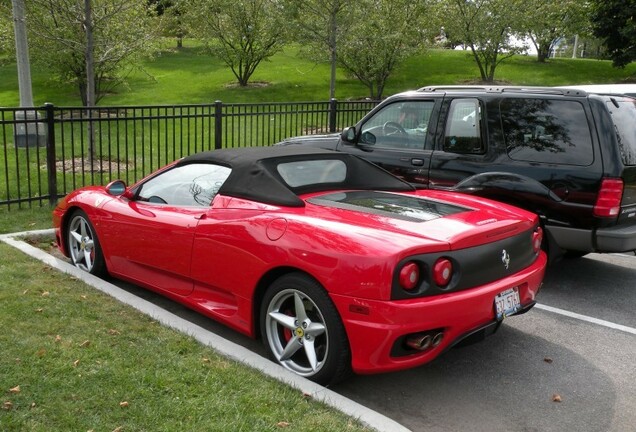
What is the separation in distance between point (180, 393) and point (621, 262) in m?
5.65

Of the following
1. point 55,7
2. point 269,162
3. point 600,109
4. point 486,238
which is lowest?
point 486,238

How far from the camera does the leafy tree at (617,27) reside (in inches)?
1093

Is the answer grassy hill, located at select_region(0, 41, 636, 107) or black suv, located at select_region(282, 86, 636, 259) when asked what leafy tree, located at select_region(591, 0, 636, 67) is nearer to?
grassy hill, located at select_region(0, 41, 636, 107)

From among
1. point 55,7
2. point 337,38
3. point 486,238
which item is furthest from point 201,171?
point 337,38

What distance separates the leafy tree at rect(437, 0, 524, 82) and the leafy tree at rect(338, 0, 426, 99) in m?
4.23

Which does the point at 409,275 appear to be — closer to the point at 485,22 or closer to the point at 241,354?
the point at 241,354

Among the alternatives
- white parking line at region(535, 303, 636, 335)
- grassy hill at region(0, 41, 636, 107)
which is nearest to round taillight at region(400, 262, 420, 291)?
white parking line at region(535, 303, 636, 335)

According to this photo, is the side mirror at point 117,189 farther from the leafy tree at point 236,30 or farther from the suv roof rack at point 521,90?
the leafy tree at point 236,30

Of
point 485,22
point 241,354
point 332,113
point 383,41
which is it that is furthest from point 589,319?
point 485,22

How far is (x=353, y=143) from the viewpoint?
300 inches

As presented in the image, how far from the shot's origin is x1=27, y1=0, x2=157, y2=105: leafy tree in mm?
11000

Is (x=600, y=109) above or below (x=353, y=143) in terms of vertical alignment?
above

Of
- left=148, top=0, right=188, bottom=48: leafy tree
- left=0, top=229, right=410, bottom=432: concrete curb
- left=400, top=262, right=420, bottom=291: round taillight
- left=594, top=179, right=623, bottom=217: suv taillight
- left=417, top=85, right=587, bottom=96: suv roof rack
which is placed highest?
left=148, top=0, right=188, bottom=48: leafy tree

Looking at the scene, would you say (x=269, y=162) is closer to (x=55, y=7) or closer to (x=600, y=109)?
(x=600, y=109)
